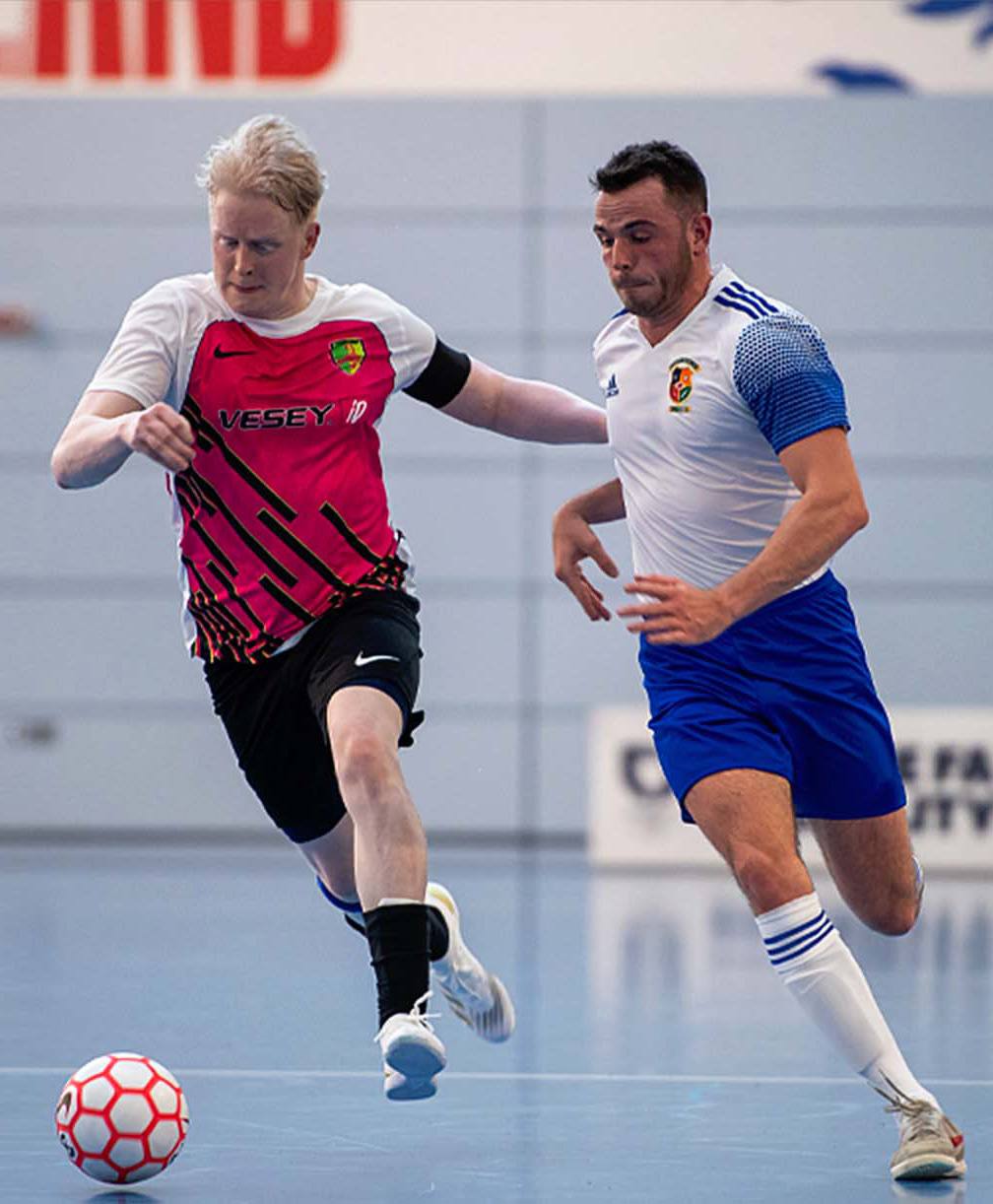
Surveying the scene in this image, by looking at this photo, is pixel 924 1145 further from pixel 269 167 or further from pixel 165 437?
pixel 269 167

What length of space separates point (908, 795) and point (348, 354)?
23.5 ft

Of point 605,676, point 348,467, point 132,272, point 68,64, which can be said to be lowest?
point 605,676

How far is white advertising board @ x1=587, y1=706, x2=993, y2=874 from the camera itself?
37.3 ft

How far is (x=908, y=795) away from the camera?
1151 centimetres

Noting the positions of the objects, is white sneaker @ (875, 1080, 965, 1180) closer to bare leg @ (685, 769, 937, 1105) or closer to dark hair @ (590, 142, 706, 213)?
bare leg @ (685, 769, 937, 1105)

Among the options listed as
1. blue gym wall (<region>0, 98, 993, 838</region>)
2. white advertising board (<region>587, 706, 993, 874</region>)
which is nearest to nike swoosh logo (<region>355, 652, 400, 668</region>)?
white advertising board (<region>587, 706, 993, 874</region>)

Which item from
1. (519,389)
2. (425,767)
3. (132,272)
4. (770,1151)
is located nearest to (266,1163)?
(770,1151)

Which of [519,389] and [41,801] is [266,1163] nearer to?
[519,389]

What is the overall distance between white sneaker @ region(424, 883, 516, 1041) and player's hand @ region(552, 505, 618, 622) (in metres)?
0.85

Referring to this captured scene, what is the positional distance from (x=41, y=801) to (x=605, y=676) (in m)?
3.65

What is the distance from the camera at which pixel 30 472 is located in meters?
13.3

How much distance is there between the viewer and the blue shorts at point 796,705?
15.1 ft


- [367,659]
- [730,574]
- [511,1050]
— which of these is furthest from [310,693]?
[511,1050]

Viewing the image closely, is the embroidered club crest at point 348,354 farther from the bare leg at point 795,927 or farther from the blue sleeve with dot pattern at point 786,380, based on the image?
the bare leg at point 795,927
